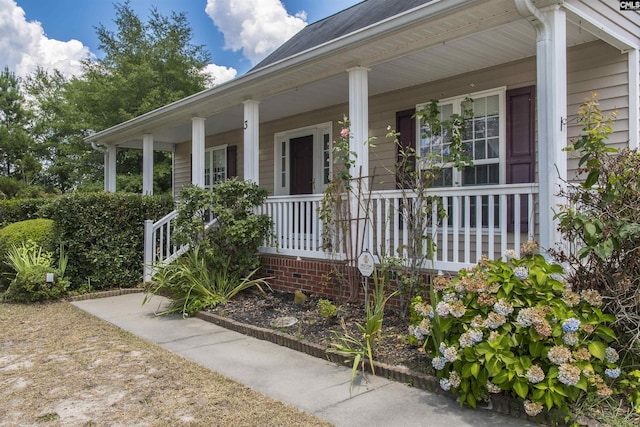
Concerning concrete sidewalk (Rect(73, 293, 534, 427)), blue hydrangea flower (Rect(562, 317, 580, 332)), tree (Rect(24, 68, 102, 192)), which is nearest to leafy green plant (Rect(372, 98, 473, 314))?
concrete sidewalk (Rect(73, 293, 534, 427))

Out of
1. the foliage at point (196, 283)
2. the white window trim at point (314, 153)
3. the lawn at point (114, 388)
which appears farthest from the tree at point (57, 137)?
the lawn at point (114, 388)

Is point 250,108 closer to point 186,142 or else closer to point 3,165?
point 186,142

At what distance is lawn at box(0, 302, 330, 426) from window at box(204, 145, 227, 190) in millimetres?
6493

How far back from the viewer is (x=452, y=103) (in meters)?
6.52

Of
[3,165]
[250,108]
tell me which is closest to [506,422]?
[250,108]

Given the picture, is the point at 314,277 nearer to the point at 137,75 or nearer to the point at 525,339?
the point at 525,339

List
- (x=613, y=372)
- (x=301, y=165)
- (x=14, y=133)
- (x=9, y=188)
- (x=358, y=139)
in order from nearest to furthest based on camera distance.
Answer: (x=613, y=372)
(x=358, y=139)
(x=301, y=165)
(x=9, y=188)
(x=14, y=133)

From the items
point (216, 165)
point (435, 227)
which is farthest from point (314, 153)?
point (435, 227)

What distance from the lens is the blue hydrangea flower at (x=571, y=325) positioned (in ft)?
9.02

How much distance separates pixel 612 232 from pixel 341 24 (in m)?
7.79

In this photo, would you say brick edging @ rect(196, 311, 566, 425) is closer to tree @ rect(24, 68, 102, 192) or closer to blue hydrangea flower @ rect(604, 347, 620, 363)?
blue hydrangea flower @ rect(604, 347, 620, 363)

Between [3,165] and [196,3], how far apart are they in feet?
48.1

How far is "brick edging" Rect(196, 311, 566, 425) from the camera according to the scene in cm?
288

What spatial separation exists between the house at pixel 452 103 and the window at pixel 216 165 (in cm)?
185
